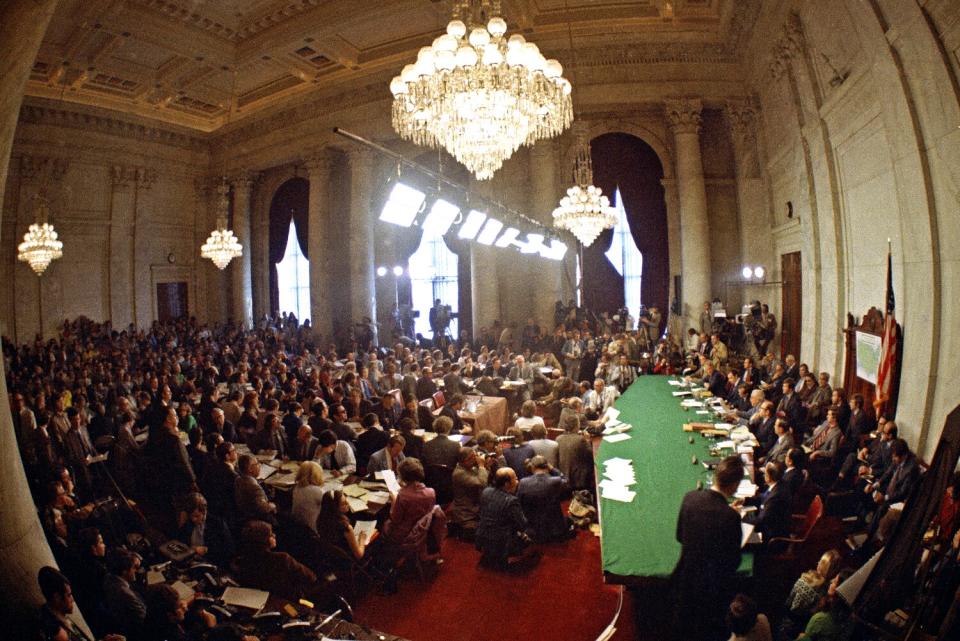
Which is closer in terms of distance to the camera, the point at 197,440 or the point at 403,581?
the point at 403,581

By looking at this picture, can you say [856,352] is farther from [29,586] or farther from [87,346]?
[87,346]

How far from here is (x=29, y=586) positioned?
1897mm

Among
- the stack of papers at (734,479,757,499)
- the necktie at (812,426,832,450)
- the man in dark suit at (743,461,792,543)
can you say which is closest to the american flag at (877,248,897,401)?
the necktie at (812,426,832,450)

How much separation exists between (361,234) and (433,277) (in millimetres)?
2797

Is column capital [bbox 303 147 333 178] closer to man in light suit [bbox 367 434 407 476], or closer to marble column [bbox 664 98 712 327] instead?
marble column [bbox 664 98 712 327]

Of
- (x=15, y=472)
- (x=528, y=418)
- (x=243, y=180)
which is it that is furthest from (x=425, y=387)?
(x=243, y=180)

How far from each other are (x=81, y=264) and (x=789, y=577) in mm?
18885

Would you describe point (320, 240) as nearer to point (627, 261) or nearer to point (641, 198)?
point (627, 261)

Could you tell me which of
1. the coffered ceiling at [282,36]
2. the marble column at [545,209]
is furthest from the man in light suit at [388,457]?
the marble column at [545,209]

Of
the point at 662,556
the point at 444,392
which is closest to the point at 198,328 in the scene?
the point at 444,392

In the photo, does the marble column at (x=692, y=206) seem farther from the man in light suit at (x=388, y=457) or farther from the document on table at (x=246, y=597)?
the document on table at (x=246, y=597)

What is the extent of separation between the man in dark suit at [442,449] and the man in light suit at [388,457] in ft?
1.06

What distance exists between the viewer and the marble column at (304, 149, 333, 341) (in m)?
15.2

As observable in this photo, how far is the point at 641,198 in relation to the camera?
1344 centimetres
